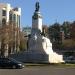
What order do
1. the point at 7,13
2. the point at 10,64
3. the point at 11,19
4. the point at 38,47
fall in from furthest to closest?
1. the point at 11,19
2. the point at 7,13
3. the point at 38,47
4. the point at 10,64

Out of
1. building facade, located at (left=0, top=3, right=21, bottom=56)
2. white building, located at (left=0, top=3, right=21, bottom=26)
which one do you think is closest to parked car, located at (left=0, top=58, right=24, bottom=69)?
building facade, located at (left=0, top=3, right=21, bottom=56)

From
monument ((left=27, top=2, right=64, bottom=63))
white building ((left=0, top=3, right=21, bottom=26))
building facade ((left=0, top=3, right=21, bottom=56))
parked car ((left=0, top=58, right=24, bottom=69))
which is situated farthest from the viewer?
white building ((left=0, top=3, right=21, bottom=26))

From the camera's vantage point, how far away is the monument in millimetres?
62375

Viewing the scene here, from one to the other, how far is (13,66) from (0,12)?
80.4 m

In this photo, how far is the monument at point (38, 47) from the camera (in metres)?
62.4


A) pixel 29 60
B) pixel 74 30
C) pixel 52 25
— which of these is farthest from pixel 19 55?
pixel 52 25

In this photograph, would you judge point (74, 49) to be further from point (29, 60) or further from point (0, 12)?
point (29, 60)

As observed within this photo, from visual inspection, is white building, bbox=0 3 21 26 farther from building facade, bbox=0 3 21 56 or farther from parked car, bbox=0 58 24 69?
parked car, bbox=0 58 24 69

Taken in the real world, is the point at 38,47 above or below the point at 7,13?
below

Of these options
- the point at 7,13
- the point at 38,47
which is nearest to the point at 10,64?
the point at 38,47

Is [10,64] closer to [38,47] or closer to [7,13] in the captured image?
[38,47]

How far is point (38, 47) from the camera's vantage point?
64688mm

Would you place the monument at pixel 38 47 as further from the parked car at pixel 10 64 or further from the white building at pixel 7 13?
the white building at pixel 7 13

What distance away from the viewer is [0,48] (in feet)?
341
